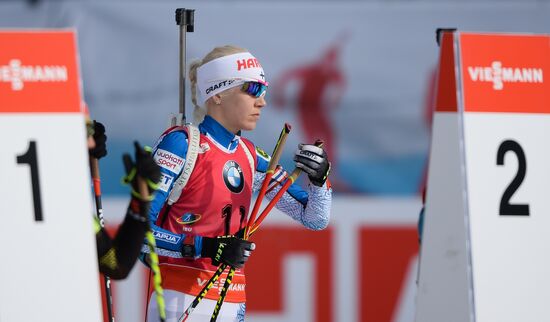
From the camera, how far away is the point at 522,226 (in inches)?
162

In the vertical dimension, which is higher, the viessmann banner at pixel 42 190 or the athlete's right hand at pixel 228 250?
the viessmann banner at pixel 42 190

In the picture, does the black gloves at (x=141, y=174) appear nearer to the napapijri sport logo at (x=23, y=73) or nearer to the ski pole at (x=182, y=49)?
the napapijri sport logo at (x=23, y=73)

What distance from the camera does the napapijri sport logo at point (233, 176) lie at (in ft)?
14.6

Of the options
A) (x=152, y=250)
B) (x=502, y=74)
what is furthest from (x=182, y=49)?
(x=502, y=74)

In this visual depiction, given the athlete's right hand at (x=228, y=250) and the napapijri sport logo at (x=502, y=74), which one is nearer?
the napapijri sport logo at (x=502, y=74)

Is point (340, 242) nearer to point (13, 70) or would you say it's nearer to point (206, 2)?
point (206, 2)

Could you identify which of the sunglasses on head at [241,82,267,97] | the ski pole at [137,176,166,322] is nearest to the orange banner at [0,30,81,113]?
the ski pole at [137,176,166,322]

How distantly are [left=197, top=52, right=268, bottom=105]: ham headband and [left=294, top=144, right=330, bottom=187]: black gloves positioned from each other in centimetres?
28

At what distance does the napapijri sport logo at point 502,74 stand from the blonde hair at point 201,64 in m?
0.87

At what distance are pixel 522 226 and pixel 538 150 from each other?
0.82ft

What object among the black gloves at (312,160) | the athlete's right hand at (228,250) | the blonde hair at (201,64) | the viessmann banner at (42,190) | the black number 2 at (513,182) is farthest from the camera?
the blonde hair at (201,64)

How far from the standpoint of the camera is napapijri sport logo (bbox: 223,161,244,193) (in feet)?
14.6

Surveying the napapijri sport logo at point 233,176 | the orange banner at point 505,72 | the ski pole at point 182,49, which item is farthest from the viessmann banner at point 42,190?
the orange banner at point 505,72

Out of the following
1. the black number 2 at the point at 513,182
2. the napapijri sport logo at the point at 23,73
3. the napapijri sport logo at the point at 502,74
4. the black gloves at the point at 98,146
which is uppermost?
the napapijri sport logo at the point at 23,73
